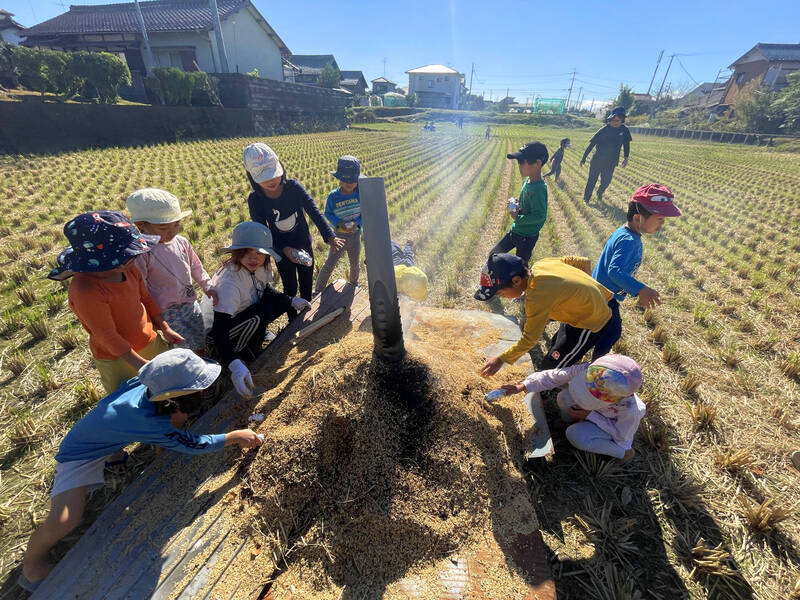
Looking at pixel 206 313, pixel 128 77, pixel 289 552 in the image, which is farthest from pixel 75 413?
pixel 128 77

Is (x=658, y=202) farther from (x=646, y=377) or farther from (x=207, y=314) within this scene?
(x=207, y=314)

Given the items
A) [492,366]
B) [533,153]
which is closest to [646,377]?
[492,366]

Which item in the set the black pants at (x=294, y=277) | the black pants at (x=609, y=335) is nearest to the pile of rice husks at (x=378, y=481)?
the black pants at (x=609, y=335)

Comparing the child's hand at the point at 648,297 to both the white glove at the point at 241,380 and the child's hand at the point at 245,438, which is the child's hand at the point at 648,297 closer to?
the child's hand at the point at 245,438

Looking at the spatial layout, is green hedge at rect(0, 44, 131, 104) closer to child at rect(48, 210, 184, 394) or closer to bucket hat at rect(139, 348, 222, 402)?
child at rect(48, 210, 184, 394)

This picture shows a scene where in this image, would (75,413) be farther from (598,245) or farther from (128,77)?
(128,77)

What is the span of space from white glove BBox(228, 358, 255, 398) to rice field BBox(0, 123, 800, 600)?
853 mm

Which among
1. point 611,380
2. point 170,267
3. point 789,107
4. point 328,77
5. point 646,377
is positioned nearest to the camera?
point 611,380

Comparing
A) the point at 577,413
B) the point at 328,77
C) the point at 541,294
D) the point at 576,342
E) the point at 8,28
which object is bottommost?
the point at 577,413

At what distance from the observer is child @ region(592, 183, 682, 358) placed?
3.00 meters

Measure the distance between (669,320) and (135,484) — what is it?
6.02m

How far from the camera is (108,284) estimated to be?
2.37 m

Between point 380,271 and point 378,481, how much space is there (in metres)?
1.31

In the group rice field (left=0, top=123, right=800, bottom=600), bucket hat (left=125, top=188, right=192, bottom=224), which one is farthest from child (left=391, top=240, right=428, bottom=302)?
bucket hat (left=125, top=188, right=192, bottom=224)
